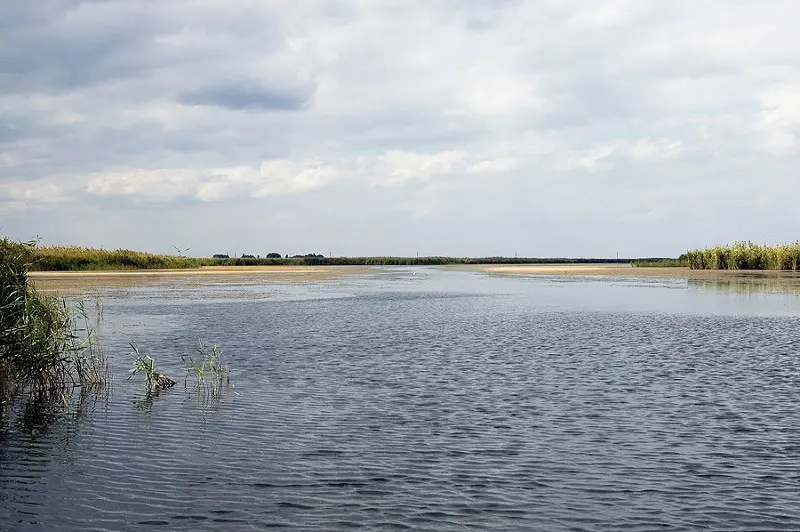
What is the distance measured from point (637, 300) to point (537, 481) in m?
38.2

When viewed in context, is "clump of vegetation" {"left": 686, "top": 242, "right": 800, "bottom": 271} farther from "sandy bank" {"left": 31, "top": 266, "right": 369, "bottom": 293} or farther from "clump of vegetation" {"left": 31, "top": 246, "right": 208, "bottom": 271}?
"clump of vegetation" {"left": 31, "top": 246, "right": 208, "bottom": 271}

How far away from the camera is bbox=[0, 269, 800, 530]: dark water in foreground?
30.3 ft

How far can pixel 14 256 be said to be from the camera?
53.9ft

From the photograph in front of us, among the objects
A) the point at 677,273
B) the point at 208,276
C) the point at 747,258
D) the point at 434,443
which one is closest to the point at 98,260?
the point at 208,276

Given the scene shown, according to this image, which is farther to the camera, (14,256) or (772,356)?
(772,356)

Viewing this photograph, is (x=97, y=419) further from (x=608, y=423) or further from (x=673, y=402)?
(x=673, y=402)

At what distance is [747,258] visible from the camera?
92.8m

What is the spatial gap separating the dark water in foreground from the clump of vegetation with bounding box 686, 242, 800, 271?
6918 cm

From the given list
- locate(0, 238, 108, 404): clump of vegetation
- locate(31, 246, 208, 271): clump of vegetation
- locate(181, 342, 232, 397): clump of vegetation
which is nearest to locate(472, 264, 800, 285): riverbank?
locate(31, 246, 208, 271): clump of vegetation

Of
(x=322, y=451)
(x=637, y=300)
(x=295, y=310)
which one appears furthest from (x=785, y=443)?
(x=637, y=300)

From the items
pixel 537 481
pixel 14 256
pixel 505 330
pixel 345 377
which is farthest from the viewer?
pixel 505 330

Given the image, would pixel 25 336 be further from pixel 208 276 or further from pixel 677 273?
pixel 677 273

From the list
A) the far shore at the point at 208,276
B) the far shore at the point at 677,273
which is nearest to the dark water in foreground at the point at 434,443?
the far shore at the point at 208,276

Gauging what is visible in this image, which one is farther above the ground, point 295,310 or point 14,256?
point 14,256
